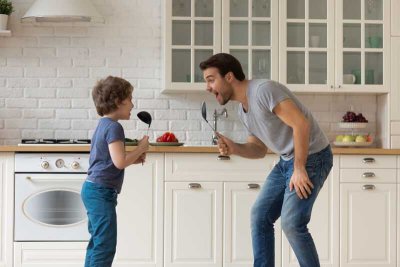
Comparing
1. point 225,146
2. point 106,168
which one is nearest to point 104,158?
point 106,168

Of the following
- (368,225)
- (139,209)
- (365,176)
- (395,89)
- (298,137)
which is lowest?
(368,225)

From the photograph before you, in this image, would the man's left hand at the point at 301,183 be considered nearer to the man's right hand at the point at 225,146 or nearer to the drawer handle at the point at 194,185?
the man's right hand at the point at 225,146

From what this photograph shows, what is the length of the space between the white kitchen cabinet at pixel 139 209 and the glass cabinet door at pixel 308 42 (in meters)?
1.23

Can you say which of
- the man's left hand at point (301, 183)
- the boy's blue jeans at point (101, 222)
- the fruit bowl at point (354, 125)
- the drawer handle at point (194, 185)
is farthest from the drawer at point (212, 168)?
the man's left hand at point (301, 183)

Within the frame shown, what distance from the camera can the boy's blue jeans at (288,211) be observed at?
3.71 metres

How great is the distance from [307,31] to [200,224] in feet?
5.29

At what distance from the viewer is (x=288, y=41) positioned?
5852 millimetres

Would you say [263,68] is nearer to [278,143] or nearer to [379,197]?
[379,197]

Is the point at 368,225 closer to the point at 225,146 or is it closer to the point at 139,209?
the point at 139,209

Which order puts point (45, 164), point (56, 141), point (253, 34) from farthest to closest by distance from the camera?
point (253, 34) → point (56, 141) → point (45, 164)

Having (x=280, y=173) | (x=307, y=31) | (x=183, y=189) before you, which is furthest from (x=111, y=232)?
(x=307, y=31)

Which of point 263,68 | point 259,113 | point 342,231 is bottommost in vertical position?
point 342,231

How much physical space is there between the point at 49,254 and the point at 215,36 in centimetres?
188

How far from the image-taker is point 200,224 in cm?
534
